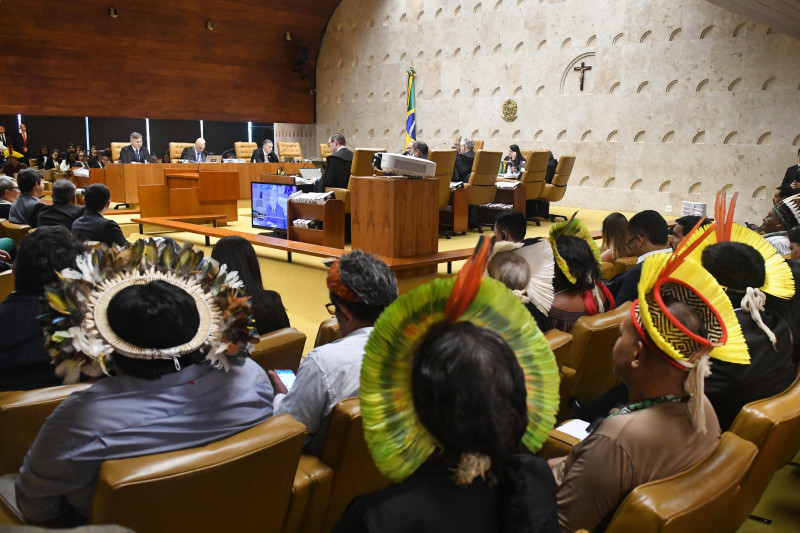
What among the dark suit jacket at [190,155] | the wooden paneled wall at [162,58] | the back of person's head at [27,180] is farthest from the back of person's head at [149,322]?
the wooden paneled wall at [162,58]

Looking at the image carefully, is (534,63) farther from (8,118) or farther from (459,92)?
(8,118)

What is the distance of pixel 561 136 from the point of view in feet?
37.1

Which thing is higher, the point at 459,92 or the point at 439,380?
the point at 459,92

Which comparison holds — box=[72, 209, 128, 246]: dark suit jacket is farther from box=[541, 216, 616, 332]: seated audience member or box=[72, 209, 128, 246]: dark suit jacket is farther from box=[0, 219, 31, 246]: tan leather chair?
box=[541, 216, 616, 332]: seated audience member

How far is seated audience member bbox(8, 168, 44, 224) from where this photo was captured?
506cm

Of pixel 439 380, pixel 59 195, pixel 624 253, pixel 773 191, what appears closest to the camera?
pixel 439 380

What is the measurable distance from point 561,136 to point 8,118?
1113cm

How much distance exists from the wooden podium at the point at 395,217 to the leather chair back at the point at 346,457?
3395 millimetres

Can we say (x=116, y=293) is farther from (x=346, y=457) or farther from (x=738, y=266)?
(x=738, y=266)

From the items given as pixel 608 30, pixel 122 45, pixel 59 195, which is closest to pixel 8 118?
pixel 122 45

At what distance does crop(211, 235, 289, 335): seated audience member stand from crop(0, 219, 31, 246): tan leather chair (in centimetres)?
279

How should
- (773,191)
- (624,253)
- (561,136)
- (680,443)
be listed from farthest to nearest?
1. (561,136)
2. (773,191)
3. (624,253)
4. (680,443)

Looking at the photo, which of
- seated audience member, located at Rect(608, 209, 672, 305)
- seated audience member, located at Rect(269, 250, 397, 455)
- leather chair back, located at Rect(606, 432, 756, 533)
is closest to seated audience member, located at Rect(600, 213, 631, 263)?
seated audience member, located at Rect(608, 209, 672, 305)

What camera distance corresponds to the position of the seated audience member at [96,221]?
446 centimetres
